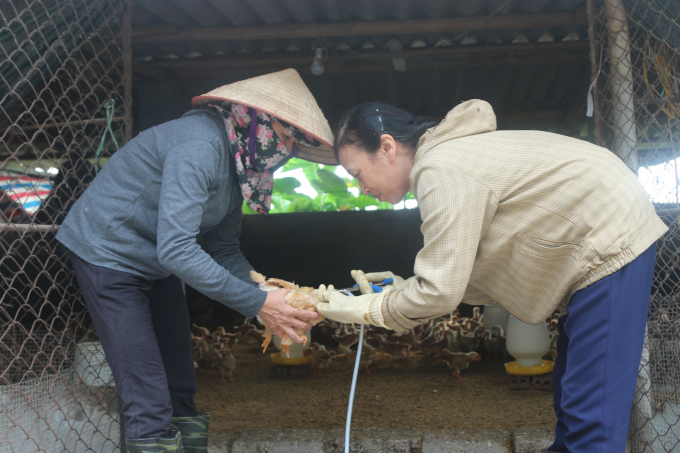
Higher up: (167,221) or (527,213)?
(527,213)

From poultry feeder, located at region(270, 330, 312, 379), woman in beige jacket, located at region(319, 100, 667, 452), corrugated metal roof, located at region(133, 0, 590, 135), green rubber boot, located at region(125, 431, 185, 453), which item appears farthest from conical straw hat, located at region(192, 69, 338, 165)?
poultry feeder, located at region(270, 330, 312, 379)

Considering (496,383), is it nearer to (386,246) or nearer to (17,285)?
(386,246)

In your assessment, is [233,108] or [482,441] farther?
[482,441]

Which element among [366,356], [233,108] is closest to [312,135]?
[233,108]

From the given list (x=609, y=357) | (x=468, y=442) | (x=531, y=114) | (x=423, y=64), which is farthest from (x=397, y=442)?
(x=531, y=114)

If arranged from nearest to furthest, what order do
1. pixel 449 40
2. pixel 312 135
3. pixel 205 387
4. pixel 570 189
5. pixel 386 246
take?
1. pixel 570 189
2. pixel 312 135
3. pixel 449 40
4. pixel 205 387
5. pixel 386 246

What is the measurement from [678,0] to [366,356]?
9.90ft

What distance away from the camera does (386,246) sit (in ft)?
19.0

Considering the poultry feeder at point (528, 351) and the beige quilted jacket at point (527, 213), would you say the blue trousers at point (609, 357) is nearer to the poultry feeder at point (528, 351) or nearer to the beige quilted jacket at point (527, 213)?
the beige quilted jacket at point (527, 213)

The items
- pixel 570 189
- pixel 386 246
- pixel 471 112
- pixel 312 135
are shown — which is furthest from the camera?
pixel 386 246

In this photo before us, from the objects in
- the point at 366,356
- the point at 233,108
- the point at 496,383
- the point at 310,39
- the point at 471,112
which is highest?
the point at 310,39

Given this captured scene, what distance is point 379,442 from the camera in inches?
101

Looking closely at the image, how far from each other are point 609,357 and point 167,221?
1406 mm

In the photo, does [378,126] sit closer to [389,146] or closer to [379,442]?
[389,146]
